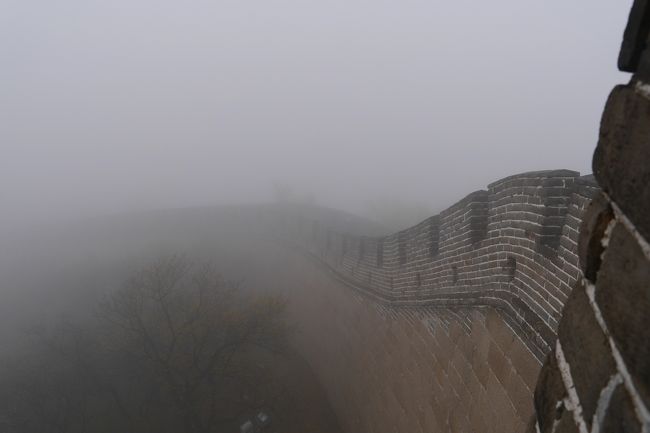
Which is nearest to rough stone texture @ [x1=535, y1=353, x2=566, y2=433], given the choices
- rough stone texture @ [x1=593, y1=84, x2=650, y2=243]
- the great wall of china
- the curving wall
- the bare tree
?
the great wall of china

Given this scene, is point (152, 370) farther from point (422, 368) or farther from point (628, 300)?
point (628, 300)

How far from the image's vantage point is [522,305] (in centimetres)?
285

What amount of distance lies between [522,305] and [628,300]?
235 centimetres

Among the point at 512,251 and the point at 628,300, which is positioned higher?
the point at 628,300

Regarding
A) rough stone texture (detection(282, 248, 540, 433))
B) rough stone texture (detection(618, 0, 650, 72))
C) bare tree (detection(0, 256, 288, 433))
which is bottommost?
bare tree (detection(0, 256, 288, 433))

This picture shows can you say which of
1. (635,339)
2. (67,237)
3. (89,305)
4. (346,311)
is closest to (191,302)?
(346,311)

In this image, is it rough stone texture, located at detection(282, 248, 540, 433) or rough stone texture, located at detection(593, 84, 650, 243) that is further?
rough stone texture, located at detection(282, 248, 540, 433)

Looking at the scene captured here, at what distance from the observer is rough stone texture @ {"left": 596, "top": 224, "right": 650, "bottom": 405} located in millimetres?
656

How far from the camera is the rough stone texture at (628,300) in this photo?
2.15ft

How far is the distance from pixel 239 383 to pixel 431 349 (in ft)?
28.2

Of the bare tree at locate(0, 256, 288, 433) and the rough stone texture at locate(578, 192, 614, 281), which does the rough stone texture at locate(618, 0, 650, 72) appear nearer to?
the rough stone texture at locate(578, 192, 614, 281)

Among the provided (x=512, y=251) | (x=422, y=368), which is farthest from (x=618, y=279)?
(x=422, y=368)

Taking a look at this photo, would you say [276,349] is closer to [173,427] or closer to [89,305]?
[173,427]

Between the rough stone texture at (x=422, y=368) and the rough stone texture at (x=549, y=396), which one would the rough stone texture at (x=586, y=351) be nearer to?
the rough stone texture at (x=549, y=396)
